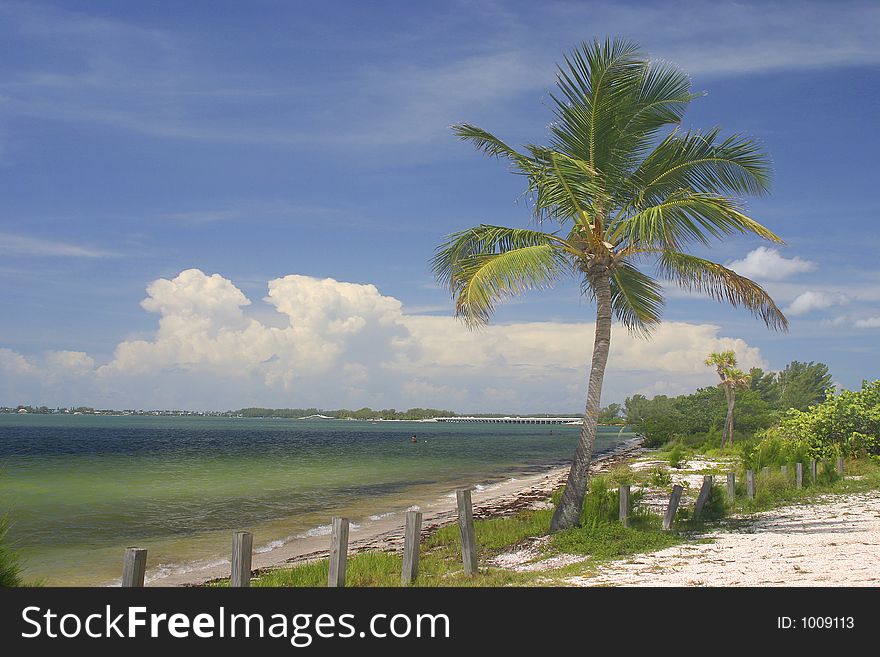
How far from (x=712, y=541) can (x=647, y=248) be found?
235 inches

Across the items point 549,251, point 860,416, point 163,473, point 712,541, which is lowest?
point 163,473

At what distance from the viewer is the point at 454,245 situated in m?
15.3

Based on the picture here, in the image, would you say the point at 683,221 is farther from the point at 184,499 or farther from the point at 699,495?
the point at 184,499

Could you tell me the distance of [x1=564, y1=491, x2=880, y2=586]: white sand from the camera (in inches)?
374

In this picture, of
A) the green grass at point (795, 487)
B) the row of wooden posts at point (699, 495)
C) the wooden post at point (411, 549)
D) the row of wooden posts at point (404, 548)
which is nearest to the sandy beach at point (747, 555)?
the green grass at point (795, 487)

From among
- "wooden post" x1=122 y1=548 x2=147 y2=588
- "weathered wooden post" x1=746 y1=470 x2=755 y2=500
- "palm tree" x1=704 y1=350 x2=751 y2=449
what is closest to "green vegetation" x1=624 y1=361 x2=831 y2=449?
"palm tree" x1=704 y1=350 x2=751 y2=449

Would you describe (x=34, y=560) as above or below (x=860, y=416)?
below

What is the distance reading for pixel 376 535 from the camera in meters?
19.9

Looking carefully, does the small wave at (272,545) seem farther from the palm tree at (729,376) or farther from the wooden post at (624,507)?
the palm tree at (729,376)

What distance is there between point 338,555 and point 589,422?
704 cm

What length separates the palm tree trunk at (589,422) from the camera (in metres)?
14.8

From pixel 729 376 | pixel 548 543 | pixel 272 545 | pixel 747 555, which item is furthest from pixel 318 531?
pixel 729 376
